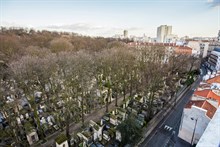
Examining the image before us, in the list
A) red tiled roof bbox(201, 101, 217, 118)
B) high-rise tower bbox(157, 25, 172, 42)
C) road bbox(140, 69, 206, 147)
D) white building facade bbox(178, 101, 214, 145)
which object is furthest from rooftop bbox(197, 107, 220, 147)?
high-rise tower bbox(157, 25, 172, 42)

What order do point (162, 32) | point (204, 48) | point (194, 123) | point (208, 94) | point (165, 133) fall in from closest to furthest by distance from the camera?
point (194, 123)
point (165, 133)
point (208, 94)
point (204, 48)
point (162, 32)

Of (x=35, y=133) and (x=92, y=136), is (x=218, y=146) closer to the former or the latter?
(x=92, y=136)

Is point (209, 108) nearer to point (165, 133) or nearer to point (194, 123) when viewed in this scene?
point (194, 123)

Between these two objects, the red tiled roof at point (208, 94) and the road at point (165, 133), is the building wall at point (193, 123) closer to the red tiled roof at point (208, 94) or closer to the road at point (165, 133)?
the road at point (165, 133)

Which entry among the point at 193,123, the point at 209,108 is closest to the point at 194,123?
the point at 193,123

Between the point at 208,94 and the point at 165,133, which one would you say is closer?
the point at 165,133

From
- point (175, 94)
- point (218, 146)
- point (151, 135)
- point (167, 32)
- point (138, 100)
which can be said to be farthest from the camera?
point (167, 32)

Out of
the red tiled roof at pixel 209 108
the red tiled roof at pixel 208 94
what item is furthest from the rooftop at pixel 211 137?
the red tiled roof at pixel 208 94

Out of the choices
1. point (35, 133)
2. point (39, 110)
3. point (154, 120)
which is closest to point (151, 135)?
point (154, 120)

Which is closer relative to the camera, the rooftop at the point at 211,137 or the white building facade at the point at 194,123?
the rooftop at the point at 211,137
